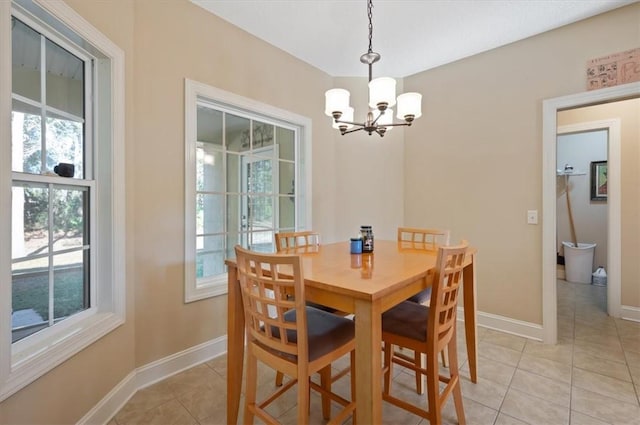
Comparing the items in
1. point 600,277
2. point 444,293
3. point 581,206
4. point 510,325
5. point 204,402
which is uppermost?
point 581,206

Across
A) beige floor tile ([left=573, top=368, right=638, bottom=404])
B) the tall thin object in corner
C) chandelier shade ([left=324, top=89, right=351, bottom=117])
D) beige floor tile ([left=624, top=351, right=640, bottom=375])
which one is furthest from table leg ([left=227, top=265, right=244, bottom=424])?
the tall thin object in corner

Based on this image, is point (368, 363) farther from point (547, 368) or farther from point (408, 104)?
point (547, 368)

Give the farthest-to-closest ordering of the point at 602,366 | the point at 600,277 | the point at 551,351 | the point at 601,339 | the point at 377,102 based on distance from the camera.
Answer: the point at 600,277, the point at 601,339, the point at 551,351, the point at 602,366, the point at 377,102

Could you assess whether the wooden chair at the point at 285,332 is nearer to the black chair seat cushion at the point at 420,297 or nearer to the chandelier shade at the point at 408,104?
the black chair seat cushion at the point at 420,297

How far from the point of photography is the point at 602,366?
2.12m

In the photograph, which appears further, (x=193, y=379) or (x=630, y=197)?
(x=630, y=197)

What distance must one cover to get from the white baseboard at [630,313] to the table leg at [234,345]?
386 cm

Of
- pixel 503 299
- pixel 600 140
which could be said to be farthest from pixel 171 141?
pixel 600 140

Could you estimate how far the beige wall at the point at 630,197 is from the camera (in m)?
2.94

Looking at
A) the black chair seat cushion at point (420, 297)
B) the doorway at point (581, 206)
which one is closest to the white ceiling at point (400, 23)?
the black chair seat cushion at point (420, 297)

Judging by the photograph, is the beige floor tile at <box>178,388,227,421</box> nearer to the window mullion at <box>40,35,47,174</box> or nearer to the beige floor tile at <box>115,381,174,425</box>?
the beige floor tile at <box>115,381,174,425</box>

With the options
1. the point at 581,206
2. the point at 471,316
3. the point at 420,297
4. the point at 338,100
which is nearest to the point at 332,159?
the point at 338,100

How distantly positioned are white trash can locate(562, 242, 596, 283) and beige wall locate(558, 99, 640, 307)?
1.33 m

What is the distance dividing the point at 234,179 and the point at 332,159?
4.20 ft
